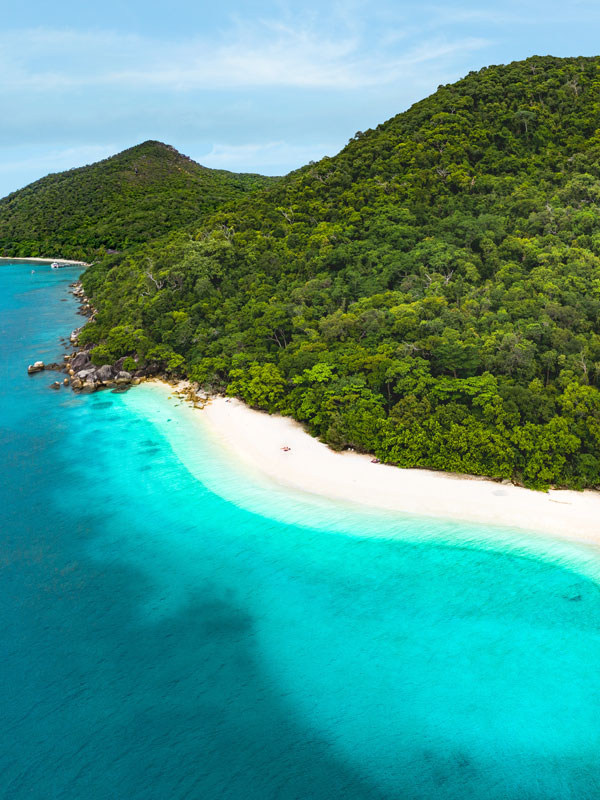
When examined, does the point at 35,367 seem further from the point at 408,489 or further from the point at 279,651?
the point at 279,651

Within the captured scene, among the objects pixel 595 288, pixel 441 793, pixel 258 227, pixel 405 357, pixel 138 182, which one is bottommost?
pixel 441 793

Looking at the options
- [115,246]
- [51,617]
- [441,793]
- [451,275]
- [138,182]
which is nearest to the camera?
[441,793]

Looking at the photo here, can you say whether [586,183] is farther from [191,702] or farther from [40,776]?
[40,776]

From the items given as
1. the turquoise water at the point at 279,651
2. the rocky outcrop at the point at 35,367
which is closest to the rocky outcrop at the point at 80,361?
the rocky outcrop at the point at 35,367

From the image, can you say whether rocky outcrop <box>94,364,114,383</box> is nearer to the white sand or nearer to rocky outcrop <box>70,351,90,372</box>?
rocky outcrop <box>70,351,90,372</box>

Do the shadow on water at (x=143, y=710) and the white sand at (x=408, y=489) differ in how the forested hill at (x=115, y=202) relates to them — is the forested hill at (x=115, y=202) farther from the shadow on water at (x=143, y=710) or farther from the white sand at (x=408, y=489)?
the shadow on water at (x=143, y=710)

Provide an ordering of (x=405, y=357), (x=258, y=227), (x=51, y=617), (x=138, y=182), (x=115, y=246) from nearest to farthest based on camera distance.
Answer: (x=51, y=617) < (x=405, y=357) < (x=258, y=227) < (x=115, y=246) < (x=138, y=182)

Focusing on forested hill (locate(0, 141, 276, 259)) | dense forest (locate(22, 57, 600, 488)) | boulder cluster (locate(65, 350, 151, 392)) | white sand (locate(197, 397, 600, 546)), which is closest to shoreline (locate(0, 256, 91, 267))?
forested hill (locate(0, 141, 276, 259))

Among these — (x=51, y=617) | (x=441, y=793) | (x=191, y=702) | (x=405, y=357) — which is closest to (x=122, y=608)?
(x=51, y=617)
